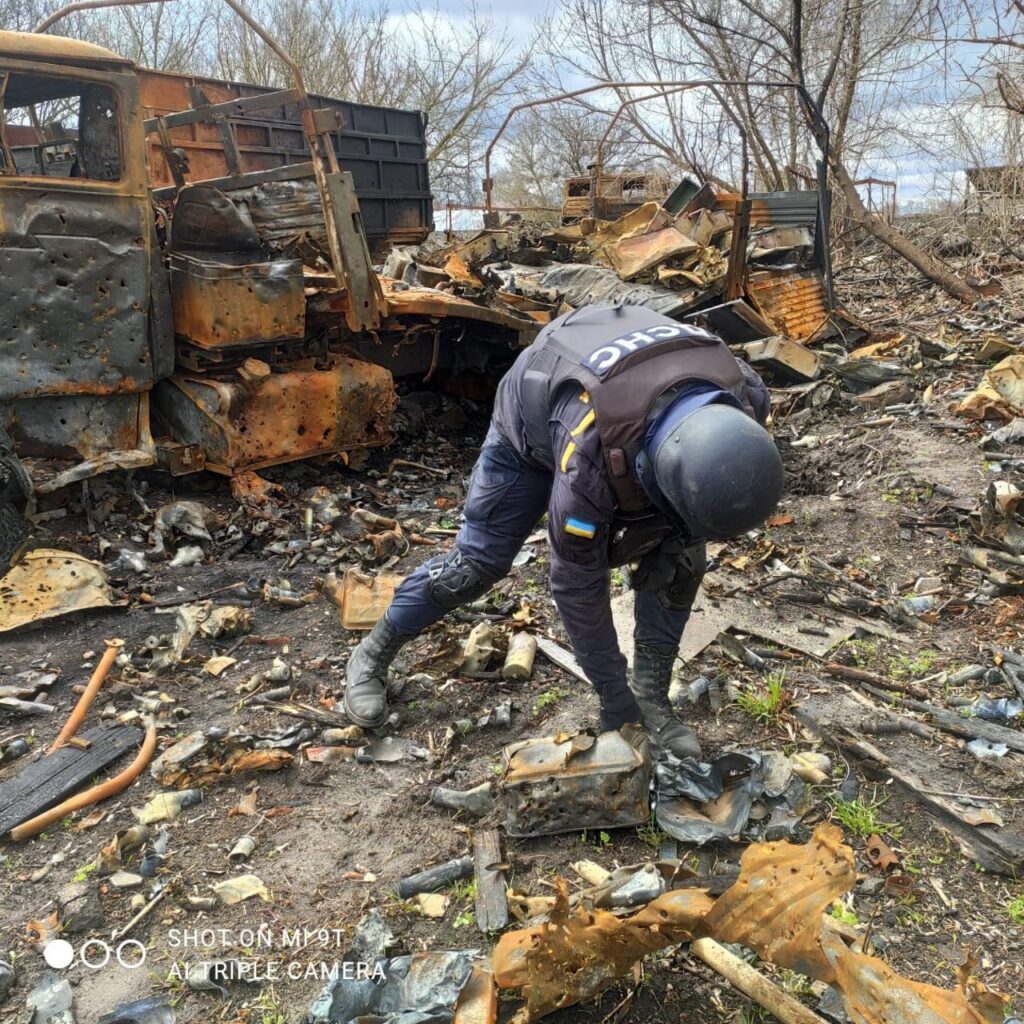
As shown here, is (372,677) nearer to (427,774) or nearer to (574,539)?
(427,774)

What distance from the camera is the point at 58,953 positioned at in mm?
2234

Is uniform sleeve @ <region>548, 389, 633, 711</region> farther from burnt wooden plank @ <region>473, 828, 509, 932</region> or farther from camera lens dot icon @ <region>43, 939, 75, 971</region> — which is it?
camera lens dot icon @ <region>43, 939, 75, 971</region>

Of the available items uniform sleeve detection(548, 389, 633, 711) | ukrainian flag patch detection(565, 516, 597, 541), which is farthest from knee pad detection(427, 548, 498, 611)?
ukrainian flag patch detection(565, 516, 597, 541)

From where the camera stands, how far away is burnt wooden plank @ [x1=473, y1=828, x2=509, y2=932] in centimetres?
229

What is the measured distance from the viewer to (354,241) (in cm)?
533

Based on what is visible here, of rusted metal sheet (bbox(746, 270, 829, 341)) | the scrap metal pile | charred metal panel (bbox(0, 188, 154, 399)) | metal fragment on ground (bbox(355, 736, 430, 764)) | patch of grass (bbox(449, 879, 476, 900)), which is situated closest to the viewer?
patch of grass (bbox(449, 879, 476, 900))

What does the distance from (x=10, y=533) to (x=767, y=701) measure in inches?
142

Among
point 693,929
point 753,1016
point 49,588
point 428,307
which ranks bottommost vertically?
point 753,1016

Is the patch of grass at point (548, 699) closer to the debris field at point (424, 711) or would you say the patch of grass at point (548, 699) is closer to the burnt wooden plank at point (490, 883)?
the debris field at point (424, 711)

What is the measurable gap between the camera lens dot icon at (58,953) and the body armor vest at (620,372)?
1.86m

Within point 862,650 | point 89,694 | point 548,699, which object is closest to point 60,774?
point 89,694

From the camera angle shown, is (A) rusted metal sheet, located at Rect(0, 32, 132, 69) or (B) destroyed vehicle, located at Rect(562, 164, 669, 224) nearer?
(A) rusted metal sheet, located at Rect(0, 32, 132, 69)

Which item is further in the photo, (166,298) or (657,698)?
(166,298)

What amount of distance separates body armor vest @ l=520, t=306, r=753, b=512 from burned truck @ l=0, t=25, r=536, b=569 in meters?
2.90
